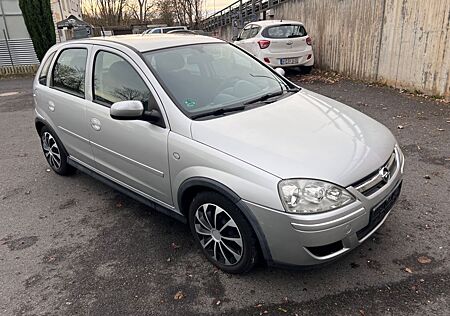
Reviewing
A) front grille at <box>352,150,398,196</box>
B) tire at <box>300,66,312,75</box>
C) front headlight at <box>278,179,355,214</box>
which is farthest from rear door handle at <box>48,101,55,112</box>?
tire at <box>300,66,312,75</box>

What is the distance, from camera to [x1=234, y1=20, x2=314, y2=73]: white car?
10406mm

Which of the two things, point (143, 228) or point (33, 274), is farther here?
point (143, 228)

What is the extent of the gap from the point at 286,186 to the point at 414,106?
5946 millimetres

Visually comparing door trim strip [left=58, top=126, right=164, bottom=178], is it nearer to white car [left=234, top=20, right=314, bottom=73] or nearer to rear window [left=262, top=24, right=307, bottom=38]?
white car [left=234, top=20, right=314, bottom=73]

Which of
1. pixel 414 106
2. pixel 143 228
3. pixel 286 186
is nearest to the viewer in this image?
pixel 286 186

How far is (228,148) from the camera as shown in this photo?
2.55m

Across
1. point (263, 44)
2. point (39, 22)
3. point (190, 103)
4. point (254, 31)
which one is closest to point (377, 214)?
Answer: point (190, 103)

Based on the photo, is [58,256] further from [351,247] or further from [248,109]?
[351,247]

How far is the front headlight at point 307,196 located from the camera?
2.28 metres

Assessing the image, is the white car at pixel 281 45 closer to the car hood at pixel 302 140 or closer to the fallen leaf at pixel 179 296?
the car hood at pixel 302 140

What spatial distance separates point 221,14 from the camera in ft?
98.5

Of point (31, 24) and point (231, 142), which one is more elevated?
point (31, 24)

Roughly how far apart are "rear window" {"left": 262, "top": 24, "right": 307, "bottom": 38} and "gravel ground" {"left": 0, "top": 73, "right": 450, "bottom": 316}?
6.97m

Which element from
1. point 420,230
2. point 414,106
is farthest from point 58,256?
point 414,106
